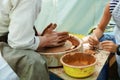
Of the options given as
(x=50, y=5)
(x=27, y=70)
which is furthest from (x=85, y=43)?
(x=50, y=5)

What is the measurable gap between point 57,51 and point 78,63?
5.6 inches

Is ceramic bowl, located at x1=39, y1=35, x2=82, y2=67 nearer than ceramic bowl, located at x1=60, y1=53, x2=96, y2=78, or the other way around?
ceramic bowl, located at x1=60, y1=53, x2=96, y2=78

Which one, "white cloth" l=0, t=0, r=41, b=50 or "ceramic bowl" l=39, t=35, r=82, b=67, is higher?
"white cloth" l=0, t=0, r=41, b=50

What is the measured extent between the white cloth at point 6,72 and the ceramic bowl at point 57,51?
208 millimetres

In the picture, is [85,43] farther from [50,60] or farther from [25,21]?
[25,21]

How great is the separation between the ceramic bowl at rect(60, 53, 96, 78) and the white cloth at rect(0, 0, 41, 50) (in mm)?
226

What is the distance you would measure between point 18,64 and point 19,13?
0.86ft

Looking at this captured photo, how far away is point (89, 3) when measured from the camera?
96.7 inches

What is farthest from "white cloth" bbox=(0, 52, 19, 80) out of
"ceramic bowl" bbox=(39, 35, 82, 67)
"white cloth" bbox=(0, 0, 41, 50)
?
"ceramic bowl" bbox=(39, 35, 82, 67)

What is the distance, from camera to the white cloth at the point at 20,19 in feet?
3.68

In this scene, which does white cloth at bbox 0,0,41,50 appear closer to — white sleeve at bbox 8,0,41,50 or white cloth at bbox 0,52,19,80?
white sleeve at bbox 8,0,41,50

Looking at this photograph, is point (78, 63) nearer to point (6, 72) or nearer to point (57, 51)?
point (57, 51)

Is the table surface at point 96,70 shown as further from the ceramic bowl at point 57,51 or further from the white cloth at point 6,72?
the white cloth at point 6,72

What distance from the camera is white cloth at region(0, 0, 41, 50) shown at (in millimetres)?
1123
